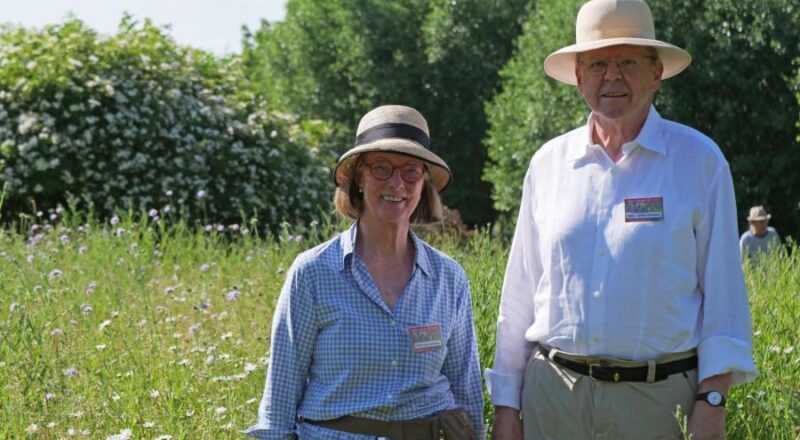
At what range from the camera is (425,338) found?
324cm

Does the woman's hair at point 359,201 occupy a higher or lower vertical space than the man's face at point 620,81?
lower

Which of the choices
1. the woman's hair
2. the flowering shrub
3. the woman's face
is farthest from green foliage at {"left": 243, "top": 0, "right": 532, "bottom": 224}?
the woman's face

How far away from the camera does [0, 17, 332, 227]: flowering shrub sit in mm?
13164

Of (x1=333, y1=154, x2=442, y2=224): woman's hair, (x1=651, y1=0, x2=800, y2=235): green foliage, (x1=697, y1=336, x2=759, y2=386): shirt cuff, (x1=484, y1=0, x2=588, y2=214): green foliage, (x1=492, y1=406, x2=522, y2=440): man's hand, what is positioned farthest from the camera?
(x1=484, y1=0, x2=588, y2=214): green foliage

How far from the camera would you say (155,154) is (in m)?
13.9

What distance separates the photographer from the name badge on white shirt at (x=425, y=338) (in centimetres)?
322

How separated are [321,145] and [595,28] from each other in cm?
1398

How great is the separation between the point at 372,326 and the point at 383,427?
27 centimetres

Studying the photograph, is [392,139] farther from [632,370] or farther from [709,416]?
[709,416]

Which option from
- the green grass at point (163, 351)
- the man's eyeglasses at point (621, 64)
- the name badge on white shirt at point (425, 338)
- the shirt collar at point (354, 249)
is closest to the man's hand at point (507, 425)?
the name badge on white shirt at point (425, 338)

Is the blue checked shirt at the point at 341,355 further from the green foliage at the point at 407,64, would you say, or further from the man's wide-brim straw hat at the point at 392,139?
the green foliage at the point at 407,64

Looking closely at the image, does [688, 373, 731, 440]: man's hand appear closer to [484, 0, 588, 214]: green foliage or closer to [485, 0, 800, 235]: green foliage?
[485, 0, 800, 235]: green foliage

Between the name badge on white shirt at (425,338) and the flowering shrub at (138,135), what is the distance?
9.89 m

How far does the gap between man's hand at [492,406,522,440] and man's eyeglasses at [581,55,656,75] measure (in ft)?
3.29
